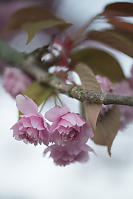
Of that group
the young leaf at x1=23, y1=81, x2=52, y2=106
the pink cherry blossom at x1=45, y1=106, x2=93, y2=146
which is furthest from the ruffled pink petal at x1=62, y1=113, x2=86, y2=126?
the young leaf at x1=23, y1=81, x2=52, y2=106

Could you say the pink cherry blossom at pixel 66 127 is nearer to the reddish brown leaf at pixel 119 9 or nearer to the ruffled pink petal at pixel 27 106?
the ruffled pink petal at pixel 27 106

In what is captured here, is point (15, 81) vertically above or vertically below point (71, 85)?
below

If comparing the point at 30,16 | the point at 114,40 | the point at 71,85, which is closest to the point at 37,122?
the point at 71,85

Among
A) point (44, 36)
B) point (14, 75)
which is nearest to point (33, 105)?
point (14, 75)

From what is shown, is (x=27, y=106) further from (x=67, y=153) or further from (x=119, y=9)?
(x=119, y=9)

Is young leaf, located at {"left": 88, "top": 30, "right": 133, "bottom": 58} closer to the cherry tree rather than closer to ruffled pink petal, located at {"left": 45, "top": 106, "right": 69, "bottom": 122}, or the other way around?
the cherry tree

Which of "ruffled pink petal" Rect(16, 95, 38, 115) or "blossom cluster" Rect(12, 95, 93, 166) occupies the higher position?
"ruffled pink petal" Rect(16, 95, 38, 115)
